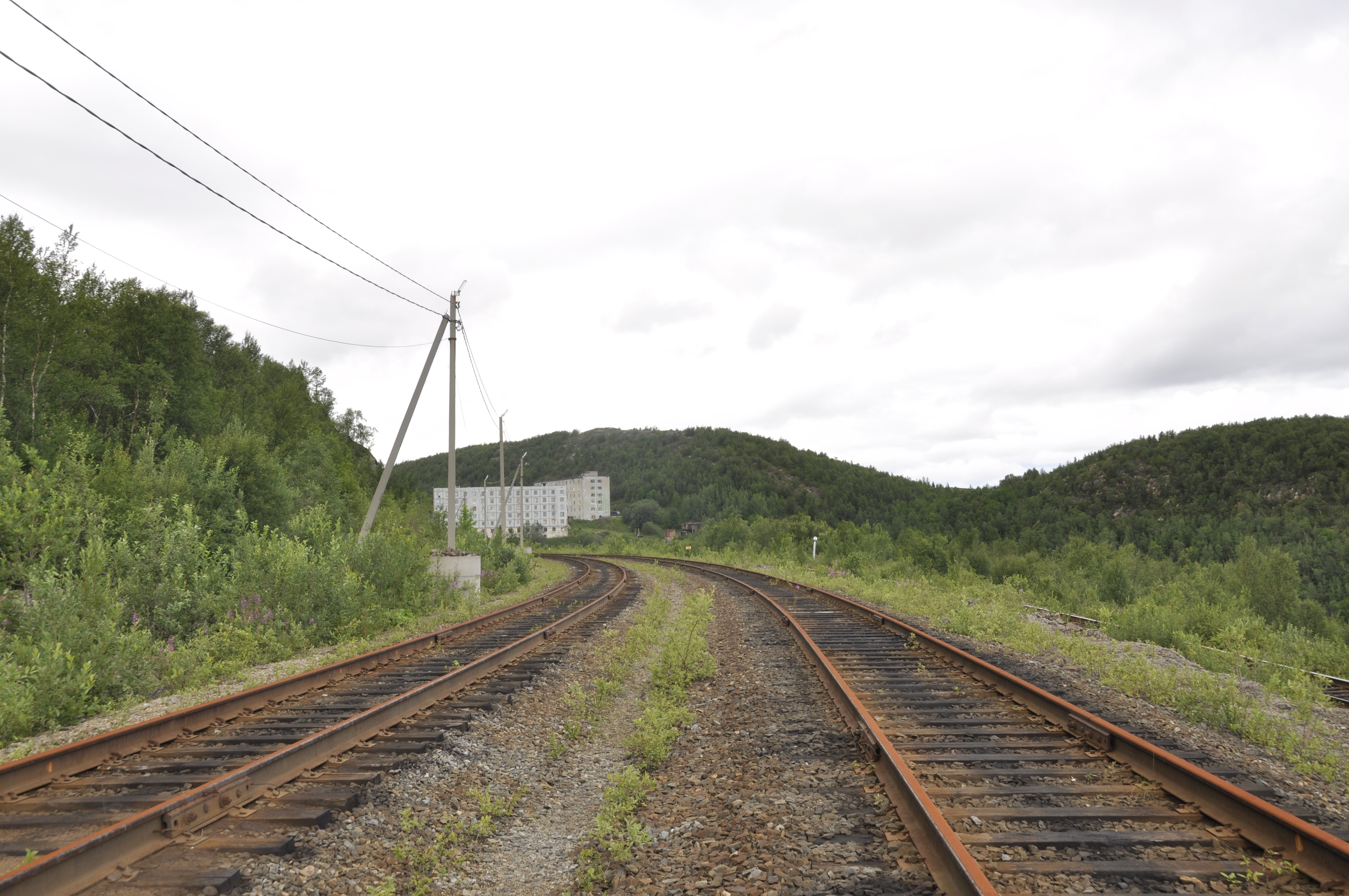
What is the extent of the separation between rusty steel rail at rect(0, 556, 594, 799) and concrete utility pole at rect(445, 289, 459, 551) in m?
8.39

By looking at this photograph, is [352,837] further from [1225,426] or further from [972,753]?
[1225,426]

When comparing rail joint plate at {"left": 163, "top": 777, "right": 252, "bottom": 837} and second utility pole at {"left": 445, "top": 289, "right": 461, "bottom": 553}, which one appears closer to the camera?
rail joint plate at {"left": 163, "top": 777, "right": 252, "bottom": 837}

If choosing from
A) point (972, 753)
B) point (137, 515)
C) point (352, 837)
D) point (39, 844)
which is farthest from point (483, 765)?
point (137, 515)

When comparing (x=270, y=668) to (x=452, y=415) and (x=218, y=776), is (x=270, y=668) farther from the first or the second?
(x=452, y=415)

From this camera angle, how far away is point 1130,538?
284 feet

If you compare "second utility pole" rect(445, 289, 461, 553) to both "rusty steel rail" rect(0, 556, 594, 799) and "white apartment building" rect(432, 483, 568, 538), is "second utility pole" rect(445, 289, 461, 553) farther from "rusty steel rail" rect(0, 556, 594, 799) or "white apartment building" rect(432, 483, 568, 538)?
"white apartment building" rect(432, 483, 568, 538)

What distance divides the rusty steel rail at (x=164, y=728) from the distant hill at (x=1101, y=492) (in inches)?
1813

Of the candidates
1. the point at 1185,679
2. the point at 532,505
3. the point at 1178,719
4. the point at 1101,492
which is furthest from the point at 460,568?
the point at 532,505

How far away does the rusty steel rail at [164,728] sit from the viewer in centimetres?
487

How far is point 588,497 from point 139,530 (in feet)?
446

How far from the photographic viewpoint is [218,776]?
5004mm

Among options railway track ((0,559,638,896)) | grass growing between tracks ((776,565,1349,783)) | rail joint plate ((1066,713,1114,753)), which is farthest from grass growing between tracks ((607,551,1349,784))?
railway track ((0,559,638,896))

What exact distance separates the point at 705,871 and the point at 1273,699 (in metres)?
8.10

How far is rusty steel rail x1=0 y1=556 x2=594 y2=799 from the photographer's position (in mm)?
4871
